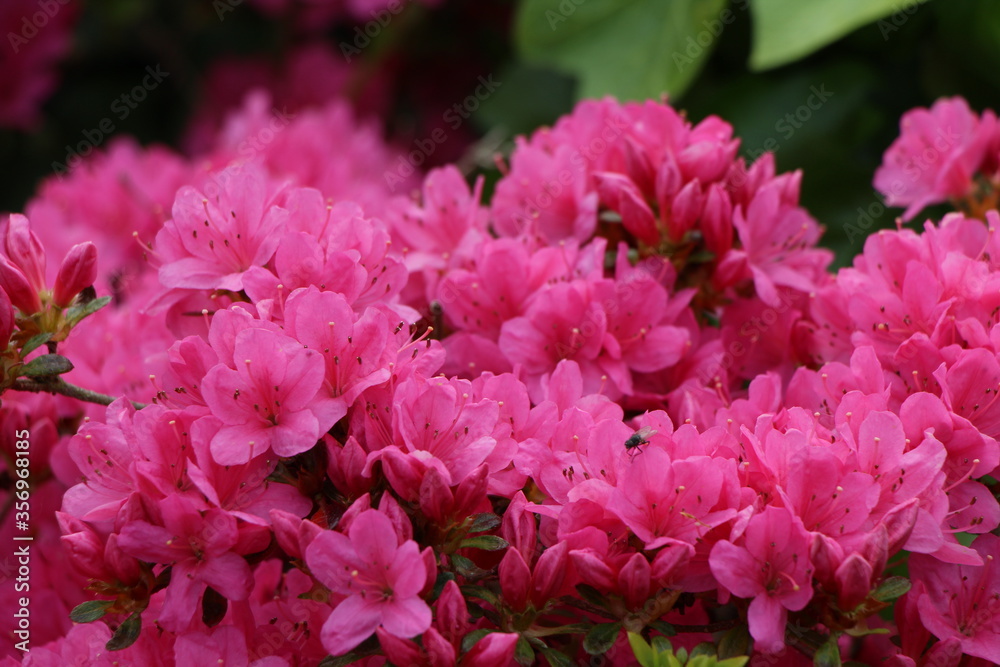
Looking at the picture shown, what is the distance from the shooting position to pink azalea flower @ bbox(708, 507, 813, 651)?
2.20 feet

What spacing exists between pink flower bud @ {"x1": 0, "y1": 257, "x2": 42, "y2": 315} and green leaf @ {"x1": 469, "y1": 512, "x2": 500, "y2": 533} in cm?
43

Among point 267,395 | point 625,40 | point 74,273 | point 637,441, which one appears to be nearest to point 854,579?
point 637,441

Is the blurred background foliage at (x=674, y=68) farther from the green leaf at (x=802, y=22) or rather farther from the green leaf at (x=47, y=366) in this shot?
the green leaf at (x=47, y=366)

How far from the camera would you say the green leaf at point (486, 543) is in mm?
719

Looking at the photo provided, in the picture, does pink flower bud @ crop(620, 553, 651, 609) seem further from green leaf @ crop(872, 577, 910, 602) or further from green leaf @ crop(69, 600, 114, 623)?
green leaf @ crop(69, 600, 114, 623)

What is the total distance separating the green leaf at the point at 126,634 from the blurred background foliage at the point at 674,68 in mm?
917

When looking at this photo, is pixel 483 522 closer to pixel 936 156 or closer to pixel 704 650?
pixel 704 650

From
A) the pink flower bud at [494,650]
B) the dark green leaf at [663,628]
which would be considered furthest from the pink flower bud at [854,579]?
the pink flower bud at [494,650]

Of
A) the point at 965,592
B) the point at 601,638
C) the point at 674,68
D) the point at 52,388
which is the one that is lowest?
the point at 965,592

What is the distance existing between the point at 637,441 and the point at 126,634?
42cm

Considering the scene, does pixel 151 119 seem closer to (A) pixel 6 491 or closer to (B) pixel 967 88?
(A) pixel 6 491

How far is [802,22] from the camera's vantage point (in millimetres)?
1203

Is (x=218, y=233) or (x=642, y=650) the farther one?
(x=218, y=233)

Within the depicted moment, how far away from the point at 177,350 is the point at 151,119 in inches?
59.2
